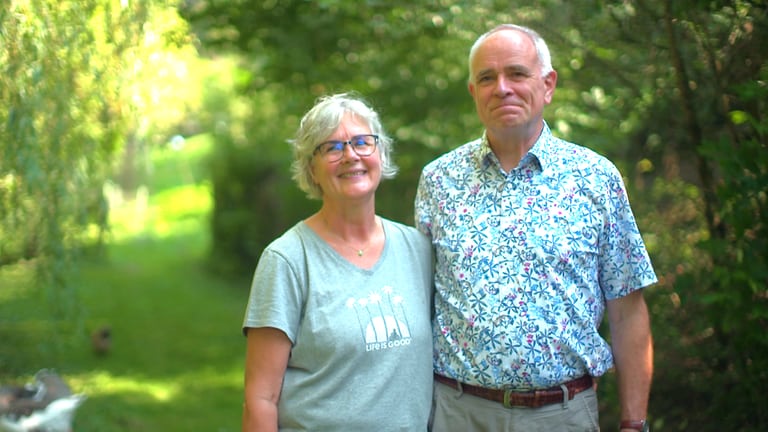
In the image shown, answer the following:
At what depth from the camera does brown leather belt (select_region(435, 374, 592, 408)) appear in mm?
2756

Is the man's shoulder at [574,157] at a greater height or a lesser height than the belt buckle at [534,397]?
greater

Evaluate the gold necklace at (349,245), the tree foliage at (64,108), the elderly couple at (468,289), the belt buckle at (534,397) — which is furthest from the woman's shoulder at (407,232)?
the tree foliage at (64,108)

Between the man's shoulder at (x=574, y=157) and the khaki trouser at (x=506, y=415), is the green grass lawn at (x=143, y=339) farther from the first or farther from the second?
the man's shoulder at (x=574, y=157)

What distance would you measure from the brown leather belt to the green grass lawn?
314 cm

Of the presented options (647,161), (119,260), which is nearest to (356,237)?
(647,161)

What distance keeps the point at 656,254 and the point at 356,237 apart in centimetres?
235

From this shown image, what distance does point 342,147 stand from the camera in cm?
281

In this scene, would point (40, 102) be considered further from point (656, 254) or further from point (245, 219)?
point (245, 219)

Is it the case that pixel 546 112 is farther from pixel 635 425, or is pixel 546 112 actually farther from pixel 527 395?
pixel 527 395

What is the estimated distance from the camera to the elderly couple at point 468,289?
2688 millimetres

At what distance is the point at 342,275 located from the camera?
9.06ft

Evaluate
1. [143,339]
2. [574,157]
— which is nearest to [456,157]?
[574,157]

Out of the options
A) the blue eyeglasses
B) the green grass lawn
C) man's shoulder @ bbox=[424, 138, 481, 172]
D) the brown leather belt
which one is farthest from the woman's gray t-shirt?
the green grass lawn

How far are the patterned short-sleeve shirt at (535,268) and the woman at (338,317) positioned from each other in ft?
0.48
